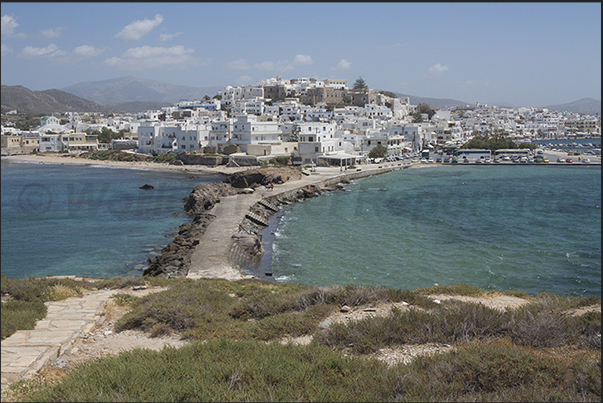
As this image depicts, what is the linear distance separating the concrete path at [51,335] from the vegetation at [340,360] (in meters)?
0.20

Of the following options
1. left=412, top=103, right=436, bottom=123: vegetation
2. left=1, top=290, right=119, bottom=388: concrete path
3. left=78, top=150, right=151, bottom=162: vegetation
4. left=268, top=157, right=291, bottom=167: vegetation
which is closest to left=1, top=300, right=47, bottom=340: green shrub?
left=1, top=290, right=119, bottom=388: concrete path

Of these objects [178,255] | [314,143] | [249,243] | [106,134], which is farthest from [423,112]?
[178,255]

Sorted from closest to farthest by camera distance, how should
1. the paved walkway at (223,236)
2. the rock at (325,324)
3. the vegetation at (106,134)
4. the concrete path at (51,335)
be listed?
the concrete path at (51,335) → the rock at (325,324) → the paved walkway at (223,236) → the vegetation at (106,134)

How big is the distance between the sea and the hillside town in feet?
41.1

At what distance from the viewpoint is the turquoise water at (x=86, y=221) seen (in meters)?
15.3

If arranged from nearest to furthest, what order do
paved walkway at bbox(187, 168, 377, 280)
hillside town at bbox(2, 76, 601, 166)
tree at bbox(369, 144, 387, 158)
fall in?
paved walkway at bbox(187, 168, 377, 280) < hillside town at bbox(2, 76, 601, 166) < tree at bbox(369, 144, 387, 158)

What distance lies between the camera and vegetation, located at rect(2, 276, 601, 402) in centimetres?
390

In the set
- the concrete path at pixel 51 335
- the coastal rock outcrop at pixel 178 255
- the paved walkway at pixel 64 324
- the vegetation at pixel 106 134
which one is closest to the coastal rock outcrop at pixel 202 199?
the coastal rock outcrop at pixel 178 255

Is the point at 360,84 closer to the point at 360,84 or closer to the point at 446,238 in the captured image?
the point at 360,84

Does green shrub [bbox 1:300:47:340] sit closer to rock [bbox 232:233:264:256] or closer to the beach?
the beach

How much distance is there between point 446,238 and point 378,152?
34.6m

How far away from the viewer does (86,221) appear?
2283 centimetres

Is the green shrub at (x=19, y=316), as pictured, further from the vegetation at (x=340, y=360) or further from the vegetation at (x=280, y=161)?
the vegetation at (x=280, y=161)

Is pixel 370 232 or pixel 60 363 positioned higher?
pixel 60 363
